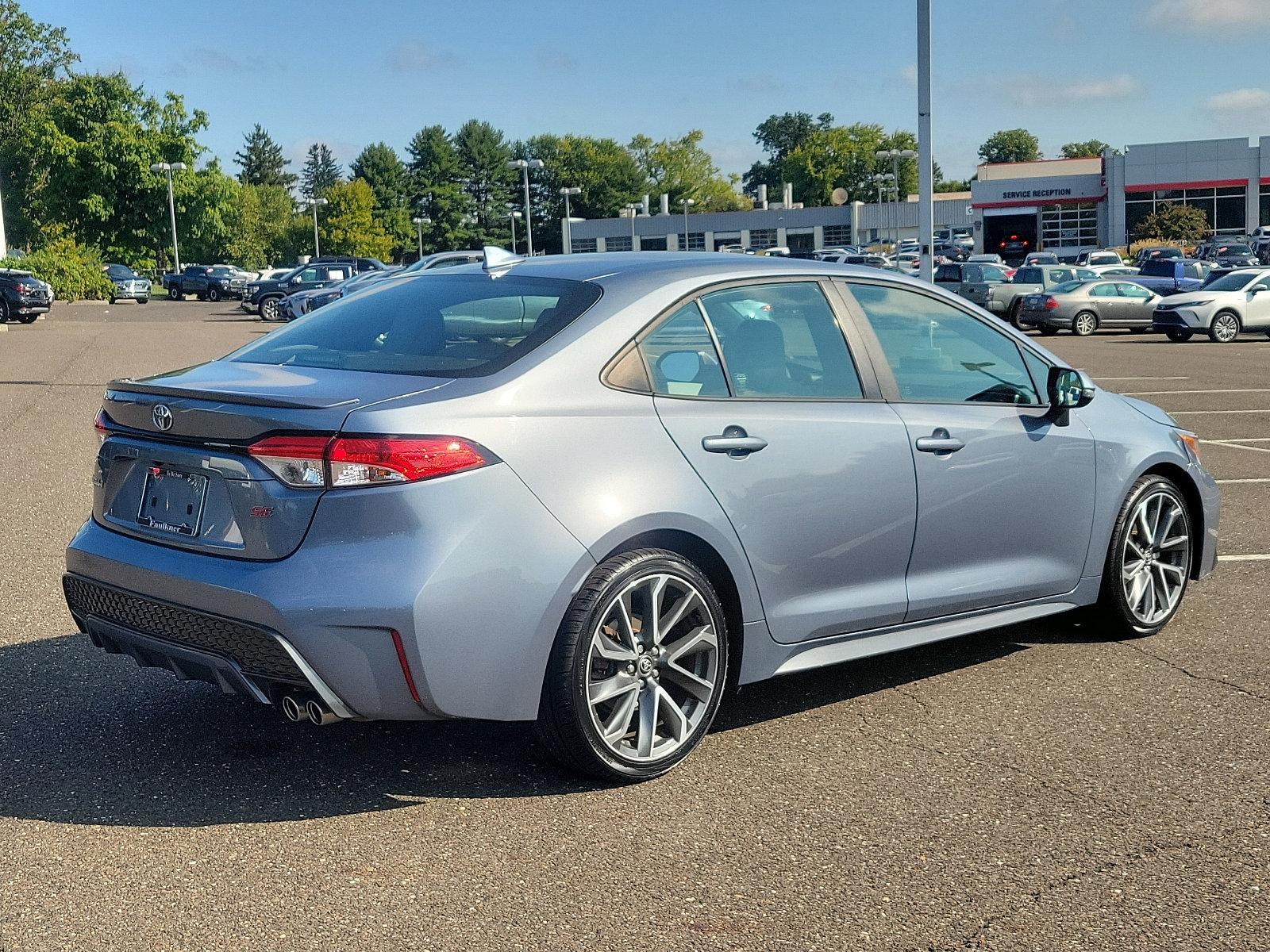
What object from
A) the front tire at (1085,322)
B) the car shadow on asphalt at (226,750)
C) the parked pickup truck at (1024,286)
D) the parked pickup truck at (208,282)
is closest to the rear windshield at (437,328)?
the car shadow on asphalt at (226,750)

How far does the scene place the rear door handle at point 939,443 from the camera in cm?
495

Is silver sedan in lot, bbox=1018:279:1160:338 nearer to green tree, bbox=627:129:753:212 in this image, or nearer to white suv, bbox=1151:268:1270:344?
white suv, bbox=1151:268:1270:344

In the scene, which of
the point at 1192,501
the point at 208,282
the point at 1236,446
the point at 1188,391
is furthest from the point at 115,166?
the point at 1192,501

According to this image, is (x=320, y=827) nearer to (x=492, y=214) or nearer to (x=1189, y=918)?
(x=1189, y=918)

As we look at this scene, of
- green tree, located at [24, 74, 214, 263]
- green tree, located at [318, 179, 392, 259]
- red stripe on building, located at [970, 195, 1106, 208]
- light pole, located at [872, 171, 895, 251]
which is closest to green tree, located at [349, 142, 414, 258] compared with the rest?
green tree, located at [318, 179, 392, 259]

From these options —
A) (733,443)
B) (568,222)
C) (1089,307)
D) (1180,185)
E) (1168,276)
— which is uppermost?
(1180,185)

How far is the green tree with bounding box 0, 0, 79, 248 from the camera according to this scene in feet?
314

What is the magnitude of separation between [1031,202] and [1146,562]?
280ft

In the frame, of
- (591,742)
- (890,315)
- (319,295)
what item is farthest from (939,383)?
(319,295)

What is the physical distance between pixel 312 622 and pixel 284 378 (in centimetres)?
87

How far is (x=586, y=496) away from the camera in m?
4.06

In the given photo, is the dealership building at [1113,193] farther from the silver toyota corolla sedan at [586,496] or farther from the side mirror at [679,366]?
the side mirror at [679,366]

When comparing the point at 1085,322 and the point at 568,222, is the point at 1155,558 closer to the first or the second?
the point at 1085,322

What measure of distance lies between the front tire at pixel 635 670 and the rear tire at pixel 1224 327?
92.2 feet
